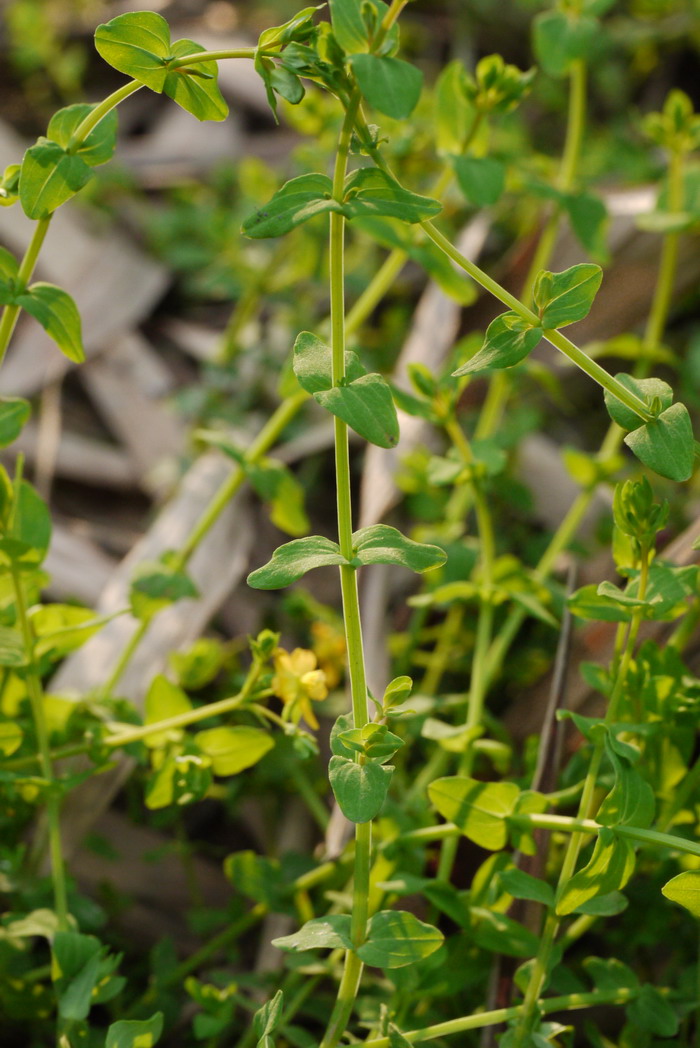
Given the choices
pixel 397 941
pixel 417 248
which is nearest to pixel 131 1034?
pixel 397 941

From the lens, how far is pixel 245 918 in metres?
1.14

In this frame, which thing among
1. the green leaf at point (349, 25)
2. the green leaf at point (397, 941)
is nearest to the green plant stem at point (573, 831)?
the green leaf at point (397, 941)

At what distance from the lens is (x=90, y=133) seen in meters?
0.84

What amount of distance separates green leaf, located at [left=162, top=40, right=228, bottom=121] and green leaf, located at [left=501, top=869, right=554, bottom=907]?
0.73 metres

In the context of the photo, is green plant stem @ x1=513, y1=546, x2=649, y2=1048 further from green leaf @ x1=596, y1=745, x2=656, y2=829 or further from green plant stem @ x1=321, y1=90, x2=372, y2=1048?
green plant stem @ x1=321, y1=90, x2=372, y2=1048

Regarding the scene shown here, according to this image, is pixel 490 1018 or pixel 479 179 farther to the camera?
pixel 479 179

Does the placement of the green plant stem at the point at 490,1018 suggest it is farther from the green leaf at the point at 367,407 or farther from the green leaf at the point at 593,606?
the green leaf at the point at 367,407

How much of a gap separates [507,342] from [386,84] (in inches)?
8.7

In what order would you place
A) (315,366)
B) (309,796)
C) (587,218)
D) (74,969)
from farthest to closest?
(587,218), (309,796), (74,969), (315,366)

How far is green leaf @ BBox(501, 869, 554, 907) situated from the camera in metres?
0.88

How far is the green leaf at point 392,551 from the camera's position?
0.79m

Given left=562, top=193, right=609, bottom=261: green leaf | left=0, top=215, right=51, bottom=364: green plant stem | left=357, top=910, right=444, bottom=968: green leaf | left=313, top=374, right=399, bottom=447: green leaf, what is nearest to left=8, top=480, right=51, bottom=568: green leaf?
left=0, top=215, right=51, bottom=364: green plant stem

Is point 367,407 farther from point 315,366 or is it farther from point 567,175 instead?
point 567,175

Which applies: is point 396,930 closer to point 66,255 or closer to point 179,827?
point 179,827
